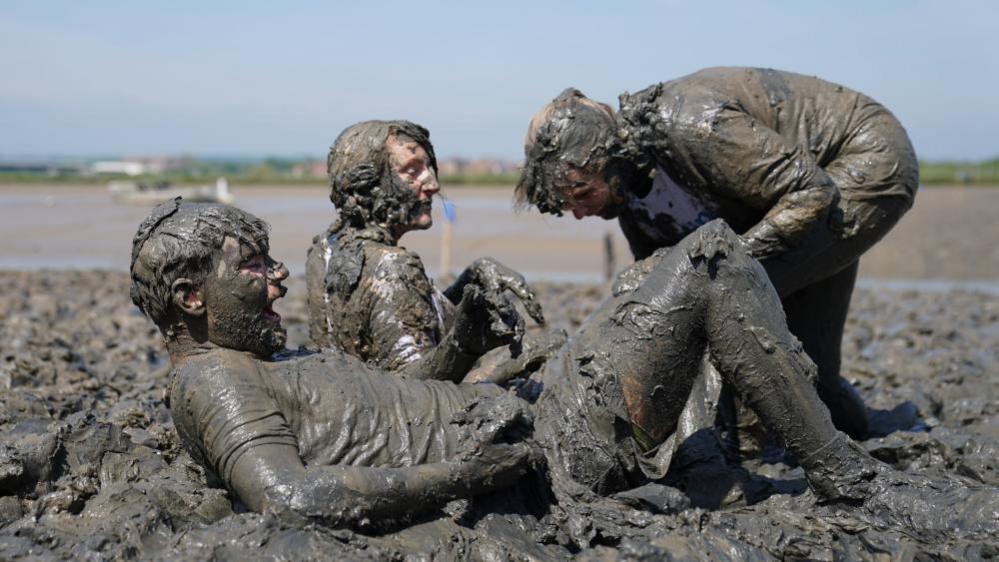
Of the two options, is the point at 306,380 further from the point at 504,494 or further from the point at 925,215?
the point at 925,215

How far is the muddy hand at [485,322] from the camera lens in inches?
158

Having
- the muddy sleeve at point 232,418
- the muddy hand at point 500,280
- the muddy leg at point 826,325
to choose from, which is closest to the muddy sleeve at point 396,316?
the muddy hand at point 500,280

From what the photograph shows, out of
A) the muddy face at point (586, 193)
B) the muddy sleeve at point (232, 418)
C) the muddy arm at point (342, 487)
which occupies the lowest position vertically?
the muddy arm at point (342, 487)

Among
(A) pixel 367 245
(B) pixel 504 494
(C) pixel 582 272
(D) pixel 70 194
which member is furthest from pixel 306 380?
(D) pixel 70 194

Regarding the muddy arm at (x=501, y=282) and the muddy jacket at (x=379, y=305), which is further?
the muddy jacket at (x=379, y=305)

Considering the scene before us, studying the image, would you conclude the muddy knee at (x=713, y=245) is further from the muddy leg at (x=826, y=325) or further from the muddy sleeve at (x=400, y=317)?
the muddy leg at (x=826, y=325)

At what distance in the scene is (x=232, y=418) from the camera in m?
3.53

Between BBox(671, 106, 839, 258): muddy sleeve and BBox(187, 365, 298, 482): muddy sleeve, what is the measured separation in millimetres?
2136

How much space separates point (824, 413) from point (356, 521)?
1740 mm

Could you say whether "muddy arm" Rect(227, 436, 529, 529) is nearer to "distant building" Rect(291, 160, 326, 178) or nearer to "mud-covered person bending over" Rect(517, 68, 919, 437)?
"mud-covered person bending over" Rect(517, 68, 919, 437)

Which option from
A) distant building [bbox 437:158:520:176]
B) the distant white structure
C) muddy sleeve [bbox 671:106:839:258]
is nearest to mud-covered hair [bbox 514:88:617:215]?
muddy sleeve [bbox 671:106:839:258]

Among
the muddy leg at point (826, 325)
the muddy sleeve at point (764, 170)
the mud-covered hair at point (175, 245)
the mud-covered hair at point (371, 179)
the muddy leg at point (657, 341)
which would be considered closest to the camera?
the mud-covered hair at point (175, 245)

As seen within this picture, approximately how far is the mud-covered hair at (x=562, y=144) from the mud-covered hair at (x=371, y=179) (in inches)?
22.8

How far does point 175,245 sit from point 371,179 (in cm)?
141
